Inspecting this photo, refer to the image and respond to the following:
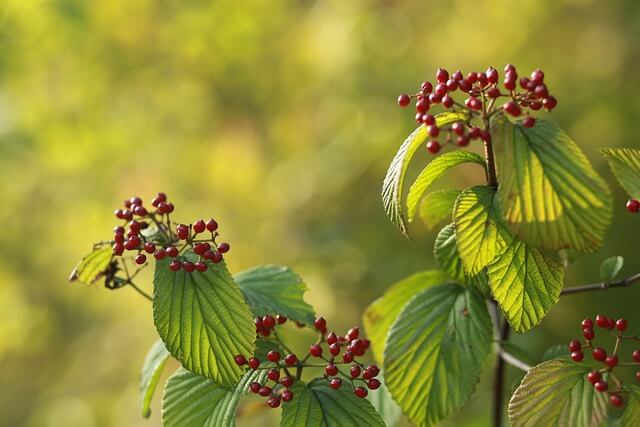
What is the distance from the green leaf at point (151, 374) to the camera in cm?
102

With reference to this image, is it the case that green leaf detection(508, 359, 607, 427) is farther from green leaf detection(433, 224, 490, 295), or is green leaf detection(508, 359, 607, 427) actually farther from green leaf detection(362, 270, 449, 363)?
green leaf detection(362, 270, 449, 363)

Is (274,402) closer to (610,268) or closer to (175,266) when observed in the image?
(175,266)

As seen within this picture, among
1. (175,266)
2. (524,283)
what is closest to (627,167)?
(524,283)

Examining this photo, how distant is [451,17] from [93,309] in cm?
271

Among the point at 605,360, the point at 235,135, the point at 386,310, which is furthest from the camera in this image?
the point at 235,135

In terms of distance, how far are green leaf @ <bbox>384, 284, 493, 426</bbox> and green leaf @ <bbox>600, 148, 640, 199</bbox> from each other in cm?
28

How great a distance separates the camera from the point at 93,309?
4707mm

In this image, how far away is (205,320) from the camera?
0.90m

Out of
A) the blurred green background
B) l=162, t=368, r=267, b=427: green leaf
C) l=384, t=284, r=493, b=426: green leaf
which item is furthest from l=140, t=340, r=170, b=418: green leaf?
the blurred green background

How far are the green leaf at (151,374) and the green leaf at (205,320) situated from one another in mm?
149

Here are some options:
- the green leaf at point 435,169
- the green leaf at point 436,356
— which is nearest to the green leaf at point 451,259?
the green leaf at point 436,356

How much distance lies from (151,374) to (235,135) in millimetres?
3602

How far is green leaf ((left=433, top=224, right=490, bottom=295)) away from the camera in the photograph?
1.01 meters

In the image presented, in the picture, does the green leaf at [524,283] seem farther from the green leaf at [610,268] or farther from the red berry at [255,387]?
the red berry at [255,387]
